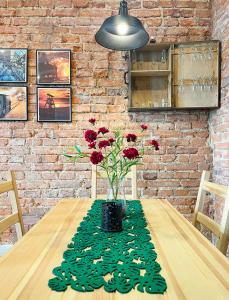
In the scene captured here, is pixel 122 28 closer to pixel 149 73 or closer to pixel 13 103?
pixel 149 73

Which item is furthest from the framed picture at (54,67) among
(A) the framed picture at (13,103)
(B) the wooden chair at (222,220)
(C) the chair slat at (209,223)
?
(C) the chair slat at (209,223)

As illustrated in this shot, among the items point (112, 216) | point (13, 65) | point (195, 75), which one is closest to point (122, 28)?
point (112, 216)

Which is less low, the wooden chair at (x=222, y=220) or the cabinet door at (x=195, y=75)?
the cabinet door at (x=195, y=75)

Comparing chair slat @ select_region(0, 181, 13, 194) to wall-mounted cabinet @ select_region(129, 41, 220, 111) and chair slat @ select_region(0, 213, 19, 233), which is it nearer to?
chair slat @ select_region(0, 213, 19, 233)

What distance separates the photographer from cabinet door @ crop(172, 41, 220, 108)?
262 cm

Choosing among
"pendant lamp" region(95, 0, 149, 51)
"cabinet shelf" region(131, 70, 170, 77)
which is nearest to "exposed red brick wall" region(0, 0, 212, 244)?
"cabinet shelf" region(131, 70, 170, 77)

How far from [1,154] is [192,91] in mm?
1898

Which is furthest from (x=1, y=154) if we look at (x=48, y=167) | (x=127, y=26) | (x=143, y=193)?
(x=127, y=26)

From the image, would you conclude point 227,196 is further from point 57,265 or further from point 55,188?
point 55,188

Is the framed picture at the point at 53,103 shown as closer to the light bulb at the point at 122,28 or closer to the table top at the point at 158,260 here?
the light bulb at the point at 122,28

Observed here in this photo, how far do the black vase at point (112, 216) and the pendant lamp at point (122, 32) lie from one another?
0.99 metres

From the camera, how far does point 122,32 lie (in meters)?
1.70

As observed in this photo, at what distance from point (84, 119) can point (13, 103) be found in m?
0.70

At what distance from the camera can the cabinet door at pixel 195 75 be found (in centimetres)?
262
